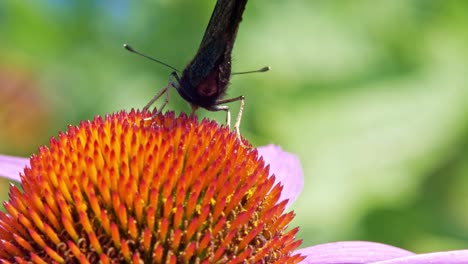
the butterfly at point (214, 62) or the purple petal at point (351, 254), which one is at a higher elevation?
the butterfly at point (214, 62)

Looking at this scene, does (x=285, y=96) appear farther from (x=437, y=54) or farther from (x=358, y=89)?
(x=437, y=54)

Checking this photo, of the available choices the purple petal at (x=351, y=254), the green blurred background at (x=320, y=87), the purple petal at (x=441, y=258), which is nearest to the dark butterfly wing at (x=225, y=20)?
the purple petal at (x=351, y=254)

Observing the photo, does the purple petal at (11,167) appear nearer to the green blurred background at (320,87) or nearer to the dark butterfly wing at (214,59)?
the dark butterfly wing at (214,59)

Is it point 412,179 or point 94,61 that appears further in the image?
point 94,61

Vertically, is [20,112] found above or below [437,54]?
above

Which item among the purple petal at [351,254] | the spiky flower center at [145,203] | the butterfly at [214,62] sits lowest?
the purple petal at [351,254]

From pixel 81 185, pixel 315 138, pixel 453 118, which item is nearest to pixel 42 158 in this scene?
pixel 81 185
